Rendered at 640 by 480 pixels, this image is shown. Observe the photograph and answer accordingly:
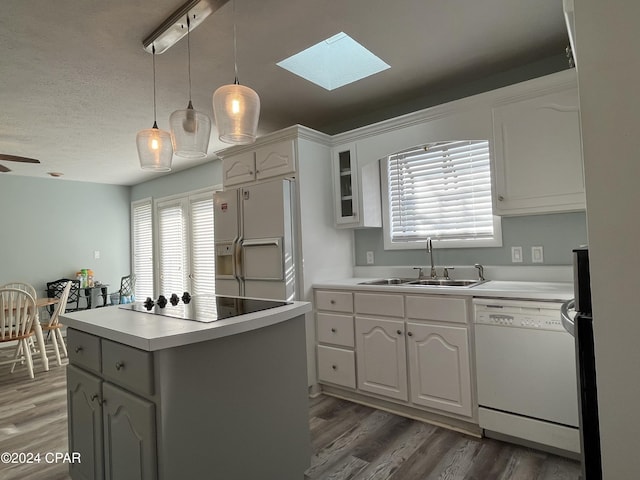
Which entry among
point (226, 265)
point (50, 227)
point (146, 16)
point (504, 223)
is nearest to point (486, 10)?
point (504, 223)

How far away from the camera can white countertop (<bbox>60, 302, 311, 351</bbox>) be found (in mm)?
1245

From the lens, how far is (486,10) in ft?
6.59

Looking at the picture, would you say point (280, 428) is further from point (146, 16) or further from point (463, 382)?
point (146, 16)

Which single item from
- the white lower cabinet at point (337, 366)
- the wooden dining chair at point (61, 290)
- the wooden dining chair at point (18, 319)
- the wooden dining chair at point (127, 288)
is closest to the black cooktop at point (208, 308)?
the white lower cabinet at point (337, 366)

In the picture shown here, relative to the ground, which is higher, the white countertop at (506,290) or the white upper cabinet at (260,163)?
the white upper cabinet at (260,163)

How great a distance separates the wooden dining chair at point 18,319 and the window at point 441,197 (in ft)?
11.8

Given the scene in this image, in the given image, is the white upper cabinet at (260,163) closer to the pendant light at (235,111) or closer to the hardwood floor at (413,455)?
the pendant light at (235,111)

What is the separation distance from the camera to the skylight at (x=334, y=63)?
261cm

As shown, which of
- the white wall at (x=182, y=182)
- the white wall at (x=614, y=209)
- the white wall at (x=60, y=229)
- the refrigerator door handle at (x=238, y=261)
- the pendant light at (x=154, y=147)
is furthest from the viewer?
the white wall at (x=60, y=229)

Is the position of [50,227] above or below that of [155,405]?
above

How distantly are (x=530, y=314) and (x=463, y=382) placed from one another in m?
0.58

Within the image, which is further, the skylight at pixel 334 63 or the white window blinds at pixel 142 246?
the white window blinds at pixel 142 246

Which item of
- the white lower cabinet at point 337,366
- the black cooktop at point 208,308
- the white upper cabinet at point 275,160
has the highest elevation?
the white upper cabinet at point 275,160

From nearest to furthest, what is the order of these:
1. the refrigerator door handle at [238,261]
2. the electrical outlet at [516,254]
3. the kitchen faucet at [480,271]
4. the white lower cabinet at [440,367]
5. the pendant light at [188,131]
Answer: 1. the pendant light at [188,131]
2. the white lower cabinet at [440,367]
3. the electrical outlet at [516,254]
4. the kitchen faucet at [480,271]
5. the refrigerator door handle at [238,261]
